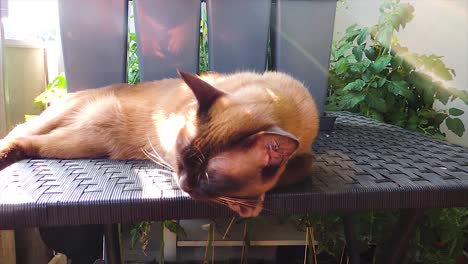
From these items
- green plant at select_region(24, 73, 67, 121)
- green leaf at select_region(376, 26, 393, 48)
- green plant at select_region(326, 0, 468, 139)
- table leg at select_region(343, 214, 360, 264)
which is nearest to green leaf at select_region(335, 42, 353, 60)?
green plant at select_region(326, 0, 468, 139)

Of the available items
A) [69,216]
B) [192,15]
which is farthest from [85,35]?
[69,216]

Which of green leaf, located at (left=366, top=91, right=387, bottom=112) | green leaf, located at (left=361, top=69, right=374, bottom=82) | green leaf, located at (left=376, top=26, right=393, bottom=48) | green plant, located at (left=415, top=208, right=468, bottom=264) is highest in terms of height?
green leaf, located at (left=376, top=26, right=393, bottom=48)

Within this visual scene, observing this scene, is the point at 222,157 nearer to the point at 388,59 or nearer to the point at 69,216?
the point at 69,216

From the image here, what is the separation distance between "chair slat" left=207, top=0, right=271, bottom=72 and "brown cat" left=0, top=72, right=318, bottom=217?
148 mm

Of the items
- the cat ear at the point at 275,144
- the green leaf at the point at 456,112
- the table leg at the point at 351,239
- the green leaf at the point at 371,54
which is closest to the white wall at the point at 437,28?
the green leaf at the point at 456,112

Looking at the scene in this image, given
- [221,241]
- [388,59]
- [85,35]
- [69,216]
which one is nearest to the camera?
[69,216]

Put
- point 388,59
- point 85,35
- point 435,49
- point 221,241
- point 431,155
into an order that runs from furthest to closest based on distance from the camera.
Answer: point 435,49, point 221,241, point 388,59, point 85,35, point 431,155

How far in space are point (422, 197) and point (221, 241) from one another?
91 cm

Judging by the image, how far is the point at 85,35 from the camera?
3.58 feet

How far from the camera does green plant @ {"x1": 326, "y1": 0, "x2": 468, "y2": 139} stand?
1350 mm

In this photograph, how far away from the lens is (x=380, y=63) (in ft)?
4.40

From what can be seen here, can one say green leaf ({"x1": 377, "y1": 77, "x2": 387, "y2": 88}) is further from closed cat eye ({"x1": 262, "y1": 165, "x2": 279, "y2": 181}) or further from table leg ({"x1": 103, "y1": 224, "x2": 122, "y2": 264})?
table leg ({"x1": 103, "y1": 224, "x2": 122, "y2": 264})

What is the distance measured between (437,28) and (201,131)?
1.49 metres

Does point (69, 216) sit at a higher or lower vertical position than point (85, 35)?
lower
